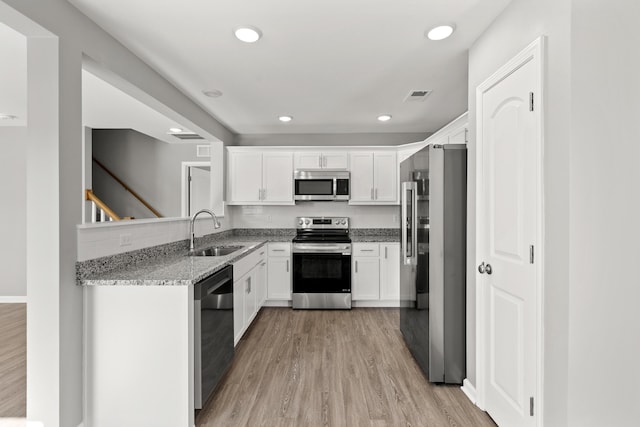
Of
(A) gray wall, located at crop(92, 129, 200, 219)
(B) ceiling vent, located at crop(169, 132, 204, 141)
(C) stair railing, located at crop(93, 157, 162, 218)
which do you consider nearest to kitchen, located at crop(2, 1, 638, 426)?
(B) ceiling vent, located at crop(169, 132, 204, 141)

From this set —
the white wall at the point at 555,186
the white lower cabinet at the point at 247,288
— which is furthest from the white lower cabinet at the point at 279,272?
the white wall at the point at 555,186

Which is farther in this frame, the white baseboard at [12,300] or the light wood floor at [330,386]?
the white baseboard at [12,300]

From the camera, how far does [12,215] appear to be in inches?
172

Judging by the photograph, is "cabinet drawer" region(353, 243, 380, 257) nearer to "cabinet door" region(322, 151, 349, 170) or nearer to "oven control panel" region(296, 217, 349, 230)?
"oven control panel" region(296, 217, 349, 230)

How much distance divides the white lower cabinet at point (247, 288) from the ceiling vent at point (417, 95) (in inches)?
91.5

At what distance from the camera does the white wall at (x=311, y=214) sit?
15.9 feet

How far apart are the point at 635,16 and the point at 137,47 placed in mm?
2719

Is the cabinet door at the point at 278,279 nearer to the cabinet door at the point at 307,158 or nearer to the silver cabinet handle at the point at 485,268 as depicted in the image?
the cabinet door at the point at 307,158

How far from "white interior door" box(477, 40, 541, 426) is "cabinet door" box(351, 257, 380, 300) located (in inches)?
87.9

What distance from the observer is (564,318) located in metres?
1.40

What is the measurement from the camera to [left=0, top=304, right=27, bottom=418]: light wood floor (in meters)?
2.08

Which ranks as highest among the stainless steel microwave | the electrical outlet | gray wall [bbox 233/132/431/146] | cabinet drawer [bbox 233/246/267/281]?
gray wall [bbox 233/132/431/146]

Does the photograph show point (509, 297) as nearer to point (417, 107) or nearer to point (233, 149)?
point (417, 107)

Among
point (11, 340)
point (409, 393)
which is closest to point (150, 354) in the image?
point (409, 393)
